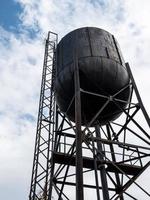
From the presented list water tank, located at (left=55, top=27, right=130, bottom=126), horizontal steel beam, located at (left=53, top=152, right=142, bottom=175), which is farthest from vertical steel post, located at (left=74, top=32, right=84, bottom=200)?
horizontal steel beam, located at (left=53, top=152, right=142, bottom=175)

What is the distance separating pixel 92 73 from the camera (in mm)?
10398

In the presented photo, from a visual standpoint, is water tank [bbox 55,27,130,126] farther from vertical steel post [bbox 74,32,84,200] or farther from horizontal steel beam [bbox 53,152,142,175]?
horizontal steel beam [bbox 53,152,142,175]

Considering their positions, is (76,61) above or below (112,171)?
above

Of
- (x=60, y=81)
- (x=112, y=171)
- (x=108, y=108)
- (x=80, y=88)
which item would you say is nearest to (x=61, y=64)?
(x=60, y=81)

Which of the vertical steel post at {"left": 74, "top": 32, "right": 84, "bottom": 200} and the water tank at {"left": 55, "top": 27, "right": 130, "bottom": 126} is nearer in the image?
the vertical steel post at {"left": 74, "top": 32, "right": 84, "bottom": 200}

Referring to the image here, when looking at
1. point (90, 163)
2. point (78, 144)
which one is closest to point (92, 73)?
point (78, 144)

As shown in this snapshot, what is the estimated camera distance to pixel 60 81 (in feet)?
36.2

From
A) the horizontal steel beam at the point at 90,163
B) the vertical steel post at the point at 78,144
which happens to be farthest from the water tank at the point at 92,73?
the horizontal steel beam at the point at 90,163

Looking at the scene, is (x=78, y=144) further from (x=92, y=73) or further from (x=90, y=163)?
(x=92, y=73)

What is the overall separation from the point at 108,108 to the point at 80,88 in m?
1.66

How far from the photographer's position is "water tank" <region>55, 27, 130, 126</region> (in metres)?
10.5

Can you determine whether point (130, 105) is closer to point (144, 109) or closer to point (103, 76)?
point (144, 109)

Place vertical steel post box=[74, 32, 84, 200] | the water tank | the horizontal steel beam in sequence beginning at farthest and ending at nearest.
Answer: the water tank → the horizontal steel beam → vertical steel post box=[74, 32, 84, 200]

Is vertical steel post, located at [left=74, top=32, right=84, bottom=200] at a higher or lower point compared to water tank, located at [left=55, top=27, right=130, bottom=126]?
lower
